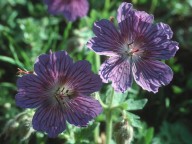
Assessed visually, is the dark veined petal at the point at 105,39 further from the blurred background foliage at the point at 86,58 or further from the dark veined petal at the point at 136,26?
the blurred background foliage at the point at 86,58

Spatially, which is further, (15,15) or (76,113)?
(15,15)

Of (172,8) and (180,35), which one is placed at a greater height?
(172,8)

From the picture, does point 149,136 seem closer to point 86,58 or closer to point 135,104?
point 135,104

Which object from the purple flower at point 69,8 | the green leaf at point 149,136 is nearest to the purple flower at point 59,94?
the green leaf at point 149,136

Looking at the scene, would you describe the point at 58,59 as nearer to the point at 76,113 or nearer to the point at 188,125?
the point at 76,113

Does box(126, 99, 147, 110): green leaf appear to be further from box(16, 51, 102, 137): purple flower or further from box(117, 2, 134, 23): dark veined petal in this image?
box(117, 2, 134, 23): dark veined petal

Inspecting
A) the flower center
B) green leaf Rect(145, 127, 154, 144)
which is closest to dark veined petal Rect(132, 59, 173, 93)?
the flower center

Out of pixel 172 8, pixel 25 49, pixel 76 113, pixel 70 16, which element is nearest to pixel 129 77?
pixel 76 113
